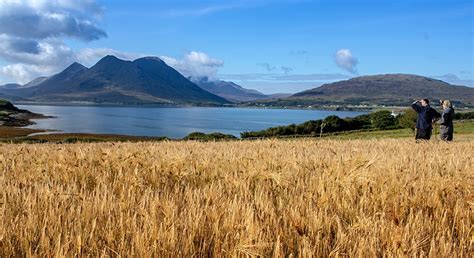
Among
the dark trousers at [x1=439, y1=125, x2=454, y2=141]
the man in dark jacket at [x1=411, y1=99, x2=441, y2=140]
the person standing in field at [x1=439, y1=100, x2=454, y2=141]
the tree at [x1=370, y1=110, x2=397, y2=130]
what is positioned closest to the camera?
the man in dark jacket at [x1=411, y1=99, x2=441, y2=140]

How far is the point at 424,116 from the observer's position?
2066 cm

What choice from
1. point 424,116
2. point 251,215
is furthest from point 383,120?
point 251,215

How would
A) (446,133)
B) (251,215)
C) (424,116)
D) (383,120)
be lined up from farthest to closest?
(383,120), (446,133), (424,116), (251,215)

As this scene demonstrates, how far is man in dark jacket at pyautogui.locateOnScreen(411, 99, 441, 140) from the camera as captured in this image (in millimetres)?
20406

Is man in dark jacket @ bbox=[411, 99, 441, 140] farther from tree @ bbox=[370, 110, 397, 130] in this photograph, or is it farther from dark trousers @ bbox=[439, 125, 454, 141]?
tree @ bbox=[370, 110, 397, 130]

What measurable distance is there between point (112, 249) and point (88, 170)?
15.1ft

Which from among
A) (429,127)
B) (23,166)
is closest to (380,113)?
(429,127)

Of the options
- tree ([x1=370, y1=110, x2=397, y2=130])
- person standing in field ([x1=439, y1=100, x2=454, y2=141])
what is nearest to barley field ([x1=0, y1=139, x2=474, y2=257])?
person standing in field ([x1=439, y1=100, x2=454, y2=141])

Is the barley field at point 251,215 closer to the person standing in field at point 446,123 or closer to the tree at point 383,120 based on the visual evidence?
the person standing in field at point 446,123

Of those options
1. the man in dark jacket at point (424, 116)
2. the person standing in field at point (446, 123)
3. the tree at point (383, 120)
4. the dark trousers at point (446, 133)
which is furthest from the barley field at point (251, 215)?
the tree at point (383, 120)

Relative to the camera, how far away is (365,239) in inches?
133

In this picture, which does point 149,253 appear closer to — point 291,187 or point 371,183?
point 291,187

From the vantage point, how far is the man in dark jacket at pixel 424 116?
20406mm

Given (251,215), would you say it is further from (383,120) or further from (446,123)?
(383,120)
